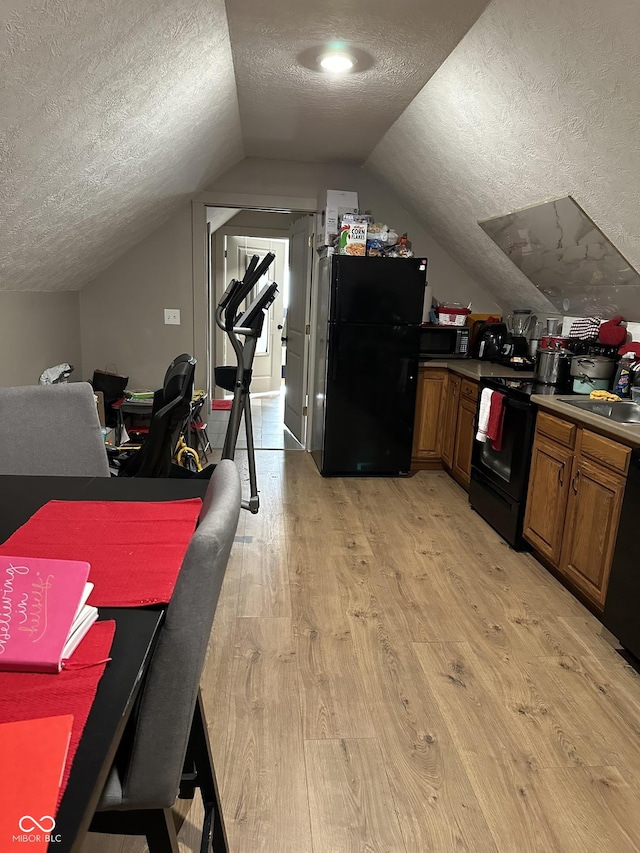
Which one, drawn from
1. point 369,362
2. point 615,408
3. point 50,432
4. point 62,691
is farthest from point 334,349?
point 62,691

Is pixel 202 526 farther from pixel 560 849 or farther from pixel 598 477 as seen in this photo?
pixel 598 477

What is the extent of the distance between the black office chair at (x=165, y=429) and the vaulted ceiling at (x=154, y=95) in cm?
89

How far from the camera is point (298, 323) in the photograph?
5.21 m

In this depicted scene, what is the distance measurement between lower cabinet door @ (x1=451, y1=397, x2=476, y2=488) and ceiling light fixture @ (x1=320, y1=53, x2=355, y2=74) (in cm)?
216

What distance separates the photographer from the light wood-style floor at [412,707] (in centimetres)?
156

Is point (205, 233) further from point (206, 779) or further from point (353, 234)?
point (206, 779)

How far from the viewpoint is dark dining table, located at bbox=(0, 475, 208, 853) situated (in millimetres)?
649

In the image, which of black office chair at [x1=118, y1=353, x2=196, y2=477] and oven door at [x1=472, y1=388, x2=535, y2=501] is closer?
black office chair at [x1=118, y1=353, x2=196, y2=477]

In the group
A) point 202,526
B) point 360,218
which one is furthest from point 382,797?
point 360,218

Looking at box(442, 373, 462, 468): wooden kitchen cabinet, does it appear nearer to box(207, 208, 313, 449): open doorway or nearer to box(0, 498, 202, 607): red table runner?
box(207, 208, 313, 449): open doorway

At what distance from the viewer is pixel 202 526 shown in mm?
933

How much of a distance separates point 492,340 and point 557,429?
1830 mm

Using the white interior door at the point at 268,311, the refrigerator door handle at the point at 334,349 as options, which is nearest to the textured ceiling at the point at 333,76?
the refrigerator door handle at the point at 334,349

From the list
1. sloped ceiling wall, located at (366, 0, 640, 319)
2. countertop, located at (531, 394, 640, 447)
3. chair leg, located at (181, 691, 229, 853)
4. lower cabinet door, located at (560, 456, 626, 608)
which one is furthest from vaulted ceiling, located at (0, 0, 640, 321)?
chair leg, located at (181, 691, 229, 853)
